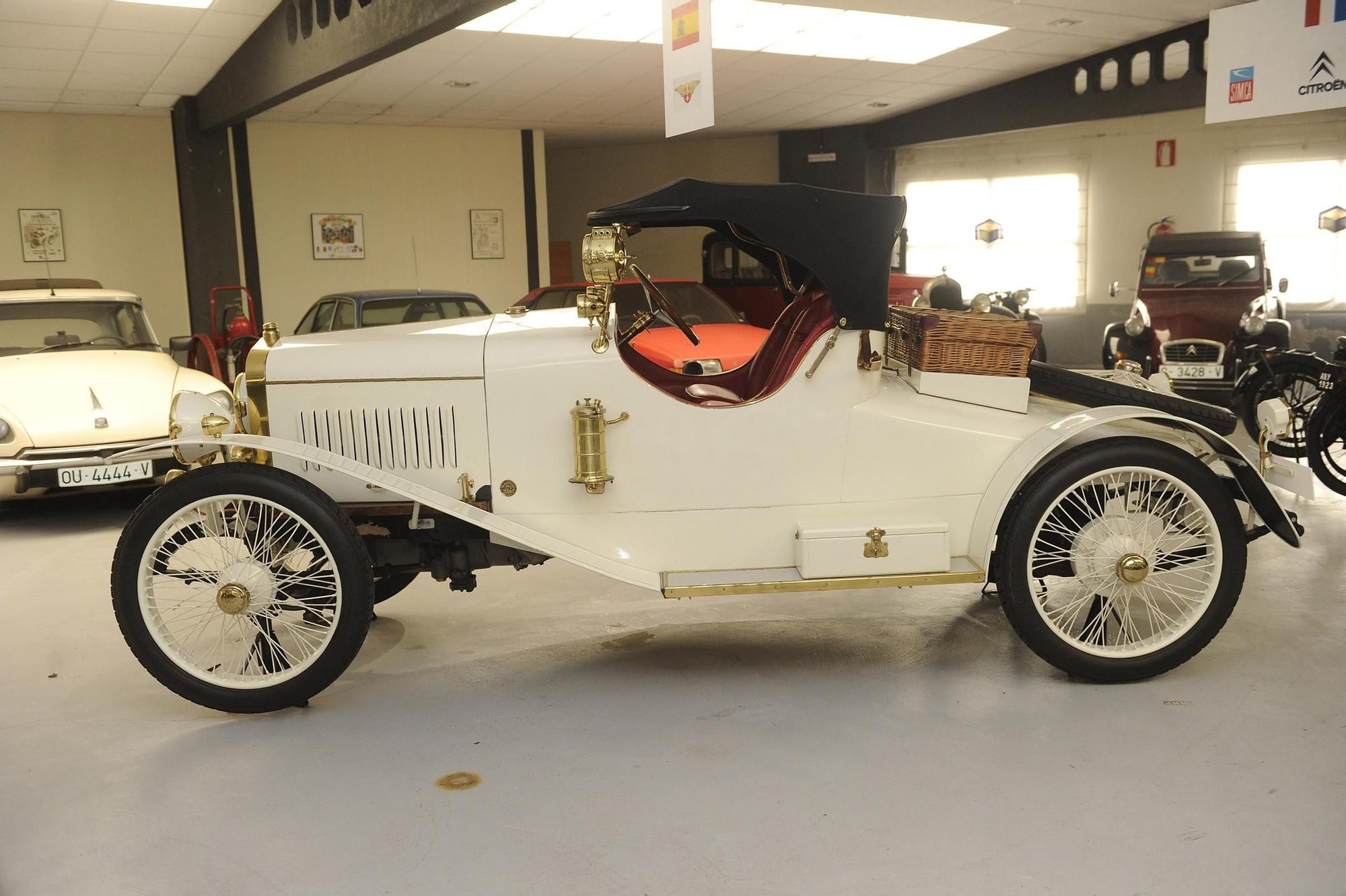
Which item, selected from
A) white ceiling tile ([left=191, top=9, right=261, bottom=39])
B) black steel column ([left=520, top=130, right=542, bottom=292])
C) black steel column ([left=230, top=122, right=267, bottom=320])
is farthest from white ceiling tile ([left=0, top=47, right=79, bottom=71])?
black steel column ([left=520, top=130, right=542, bottom=292])

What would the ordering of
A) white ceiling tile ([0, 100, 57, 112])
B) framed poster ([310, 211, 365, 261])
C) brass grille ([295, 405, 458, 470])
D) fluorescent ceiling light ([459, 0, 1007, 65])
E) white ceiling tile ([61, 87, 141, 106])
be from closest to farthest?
brass grille ([295, 405, 458, 470]) < fluorescent ceiling light ([459, 0, 1007, 65]) < white ceiling tile ([61, 87, 141, 106]) < white ceiling tile ([0, 100, 57, 112]) < framed poster ([310, 211, 365, 261])

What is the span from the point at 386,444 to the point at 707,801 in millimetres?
1522

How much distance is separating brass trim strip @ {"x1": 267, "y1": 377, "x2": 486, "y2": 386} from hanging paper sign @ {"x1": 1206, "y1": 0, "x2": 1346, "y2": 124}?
16.3ft

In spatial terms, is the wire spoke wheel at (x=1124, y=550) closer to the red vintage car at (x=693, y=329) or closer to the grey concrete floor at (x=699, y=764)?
the grey concrete floor at (x=699, y=764)

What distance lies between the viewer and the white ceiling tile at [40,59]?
895 centimetres

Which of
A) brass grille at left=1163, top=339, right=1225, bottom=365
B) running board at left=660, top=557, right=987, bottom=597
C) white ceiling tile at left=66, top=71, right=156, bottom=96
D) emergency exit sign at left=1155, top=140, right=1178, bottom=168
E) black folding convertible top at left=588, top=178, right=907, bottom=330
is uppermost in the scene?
white ceiling tile at left=66, top=71, right=156, bottom=96

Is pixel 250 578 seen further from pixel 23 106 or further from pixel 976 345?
pixel 23 106

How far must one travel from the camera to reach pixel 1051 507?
120 inches

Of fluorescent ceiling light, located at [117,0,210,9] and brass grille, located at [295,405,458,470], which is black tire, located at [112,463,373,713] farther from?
fluorescent ceiling light, located at [117,0,210,9]

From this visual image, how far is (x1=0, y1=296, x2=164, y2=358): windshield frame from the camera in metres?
6.47

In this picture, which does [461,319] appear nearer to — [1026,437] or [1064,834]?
[1026,437]

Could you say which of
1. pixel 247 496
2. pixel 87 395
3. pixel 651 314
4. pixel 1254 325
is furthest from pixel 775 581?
pixel 1254 325

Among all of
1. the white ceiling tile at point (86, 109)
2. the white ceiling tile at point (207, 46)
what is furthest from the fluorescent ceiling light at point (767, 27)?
the white ceiling tile at point (86, 109)

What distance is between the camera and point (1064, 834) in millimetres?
2301
